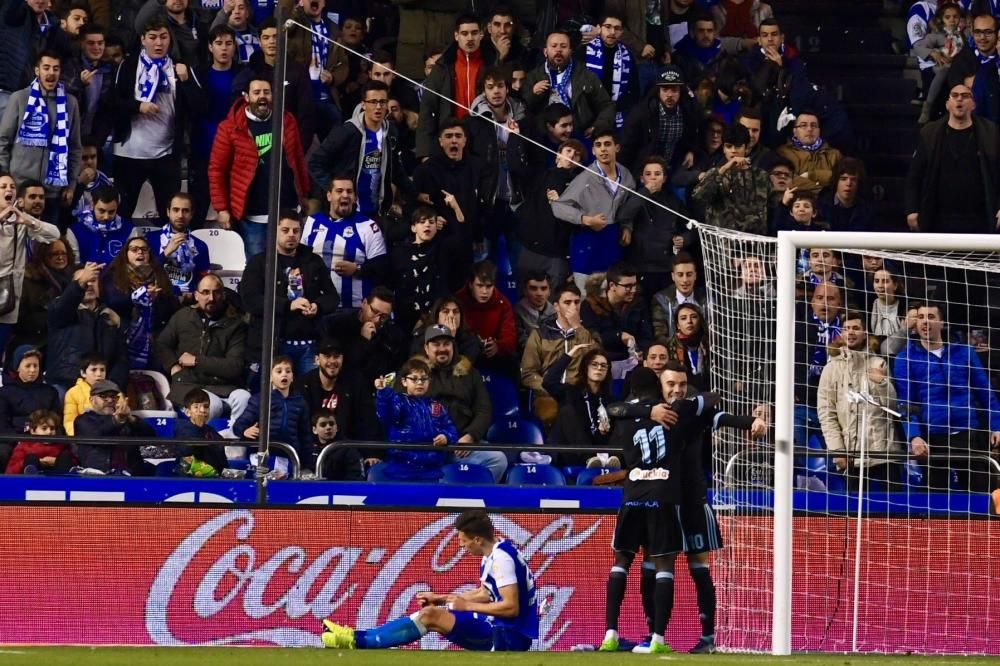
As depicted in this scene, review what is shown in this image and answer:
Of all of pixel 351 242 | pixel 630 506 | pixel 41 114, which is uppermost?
pixel 41 114

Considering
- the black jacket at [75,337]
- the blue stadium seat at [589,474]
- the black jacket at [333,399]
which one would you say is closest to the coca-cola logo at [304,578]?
the blue stadium seat at [589,474]

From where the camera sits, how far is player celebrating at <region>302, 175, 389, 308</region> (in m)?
13.8

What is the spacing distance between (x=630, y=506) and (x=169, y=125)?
239 inches

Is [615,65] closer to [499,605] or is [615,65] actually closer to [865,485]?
[865,485]

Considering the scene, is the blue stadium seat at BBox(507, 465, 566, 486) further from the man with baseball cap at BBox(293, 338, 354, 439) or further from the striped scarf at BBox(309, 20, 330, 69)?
the striped scarf at BBox(309, 20, 330, 69)

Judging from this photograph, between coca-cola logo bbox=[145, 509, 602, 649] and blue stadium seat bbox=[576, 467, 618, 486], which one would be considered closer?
coca-cola logo bbox=[145, 509, 602, 649]

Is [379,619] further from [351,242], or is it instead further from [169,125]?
[169,125]

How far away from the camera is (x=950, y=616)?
1186 cm

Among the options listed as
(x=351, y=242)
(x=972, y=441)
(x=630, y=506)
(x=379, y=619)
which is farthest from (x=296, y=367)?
(x=972, y=441)

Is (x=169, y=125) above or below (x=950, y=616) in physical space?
above

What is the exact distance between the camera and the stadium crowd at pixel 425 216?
1265cm

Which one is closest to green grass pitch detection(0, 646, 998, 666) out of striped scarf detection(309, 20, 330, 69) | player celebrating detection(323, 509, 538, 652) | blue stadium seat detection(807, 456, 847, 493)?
player celebrating detection(323, 509, 538, 652)

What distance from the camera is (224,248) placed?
14.6 m

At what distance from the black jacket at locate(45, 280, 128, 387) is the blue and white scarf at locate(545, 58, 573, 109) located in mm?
4225
